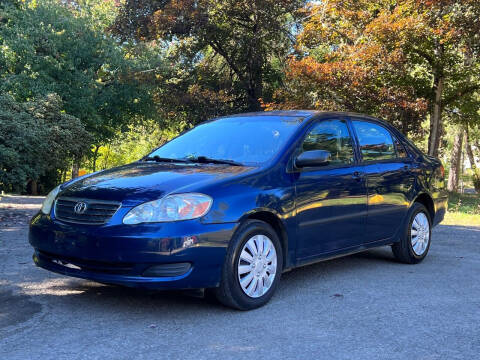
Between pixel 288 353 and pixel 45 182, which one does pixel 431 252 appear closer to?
pixel 288 353

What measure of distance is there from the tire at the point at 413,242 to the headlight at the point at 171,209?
3.27 m

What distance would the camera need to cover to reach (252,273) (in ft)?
15.5

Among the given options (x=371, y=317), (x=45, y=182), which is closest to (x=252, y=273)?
(x=371, y=317)

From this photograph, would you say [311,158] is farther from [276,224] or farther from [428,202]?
[428,202]

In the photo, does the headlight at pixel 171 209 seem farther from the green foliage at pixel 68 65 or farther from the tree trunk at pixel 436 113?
the green foliage at pixel 68 65

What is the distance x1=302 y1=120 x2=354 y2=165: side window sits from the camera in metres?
5.68

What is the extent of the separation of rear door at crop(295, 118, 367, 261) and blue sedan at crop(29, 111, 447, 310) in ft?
0.04

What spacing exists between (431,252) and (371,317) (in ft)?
12.3

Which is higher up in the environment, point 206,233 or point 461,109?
point 461,109

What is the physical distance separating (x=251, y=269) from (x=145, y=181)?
1.15 meters

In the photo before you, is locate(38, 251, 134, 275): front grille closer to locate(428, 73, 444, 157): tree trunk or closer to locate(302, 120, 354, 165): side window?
locate(302, 120, 354, 165): side window

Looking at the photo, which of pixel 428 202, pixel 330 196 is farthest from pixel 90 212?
pixel 428 202

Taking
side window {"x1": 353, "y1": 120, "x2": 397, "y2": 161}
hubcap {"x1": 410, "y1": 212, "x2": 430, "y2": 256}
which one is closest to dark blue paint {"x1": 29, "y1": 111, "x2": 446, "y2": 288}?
side window {"x1": 353, "y1": 120, "x2": 397, "y2": 161}

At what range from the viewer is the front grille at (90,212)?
14.5ft
